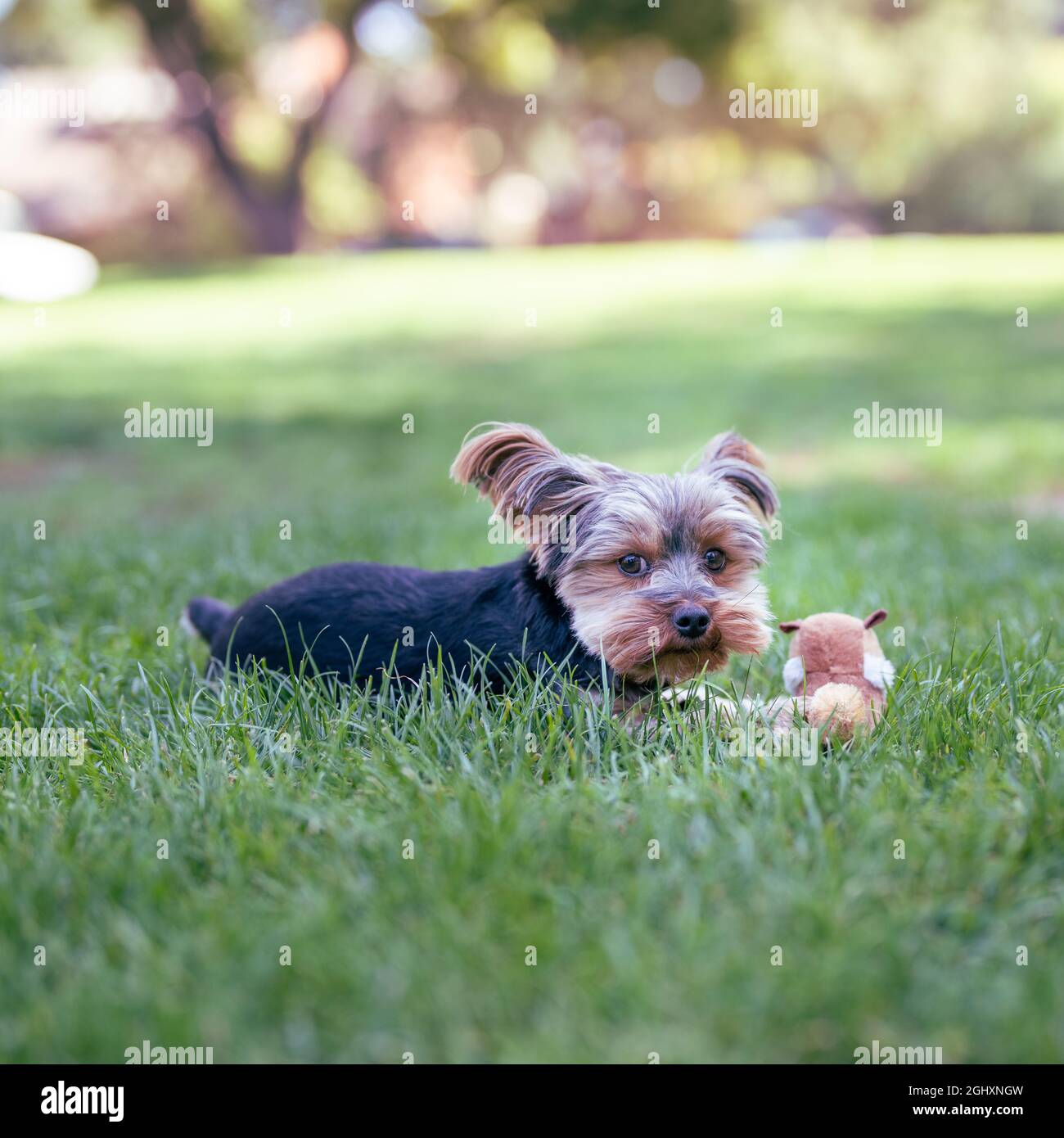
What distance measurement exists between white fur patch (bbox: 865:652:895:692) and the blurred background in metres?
26.6

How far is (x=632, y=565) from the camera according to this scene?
4551mm

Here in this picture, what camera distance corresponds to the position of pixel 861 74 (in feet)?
112

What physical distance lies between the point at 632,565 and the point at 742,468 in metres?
0.77

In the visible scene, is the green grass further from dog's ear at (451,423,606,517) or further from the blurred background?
the blurred background

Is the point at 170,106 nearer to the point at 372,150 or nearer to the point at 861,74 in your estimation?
the point at 372,150

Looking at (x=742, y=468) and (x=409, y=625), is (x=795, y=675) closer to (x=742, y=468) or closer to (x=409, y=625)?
(x=742, y=468)

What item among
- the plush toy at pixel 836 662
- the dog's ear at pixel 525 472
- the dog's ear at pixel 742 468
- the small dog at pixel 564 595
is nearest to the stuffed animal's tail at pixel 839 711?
the plush toy at pixel 836 662

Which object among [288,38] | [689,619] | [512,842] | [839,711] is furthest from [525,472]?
[288,38]

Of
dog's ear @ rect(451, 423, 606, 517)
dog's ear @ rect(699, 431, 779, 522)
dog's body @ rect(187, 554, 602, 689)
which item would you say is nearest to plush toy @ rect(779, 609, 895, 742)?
dog's ear @ rect(699, 431, 779, 522)

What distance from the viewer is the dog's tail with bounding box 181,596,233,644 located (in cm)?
556

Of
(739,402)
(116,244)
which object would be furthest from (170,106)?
(739,402)

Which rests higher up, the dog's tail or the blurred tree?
the blurred tree

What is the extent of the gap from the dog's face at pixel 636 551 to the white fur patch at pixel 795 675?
1.05ft
